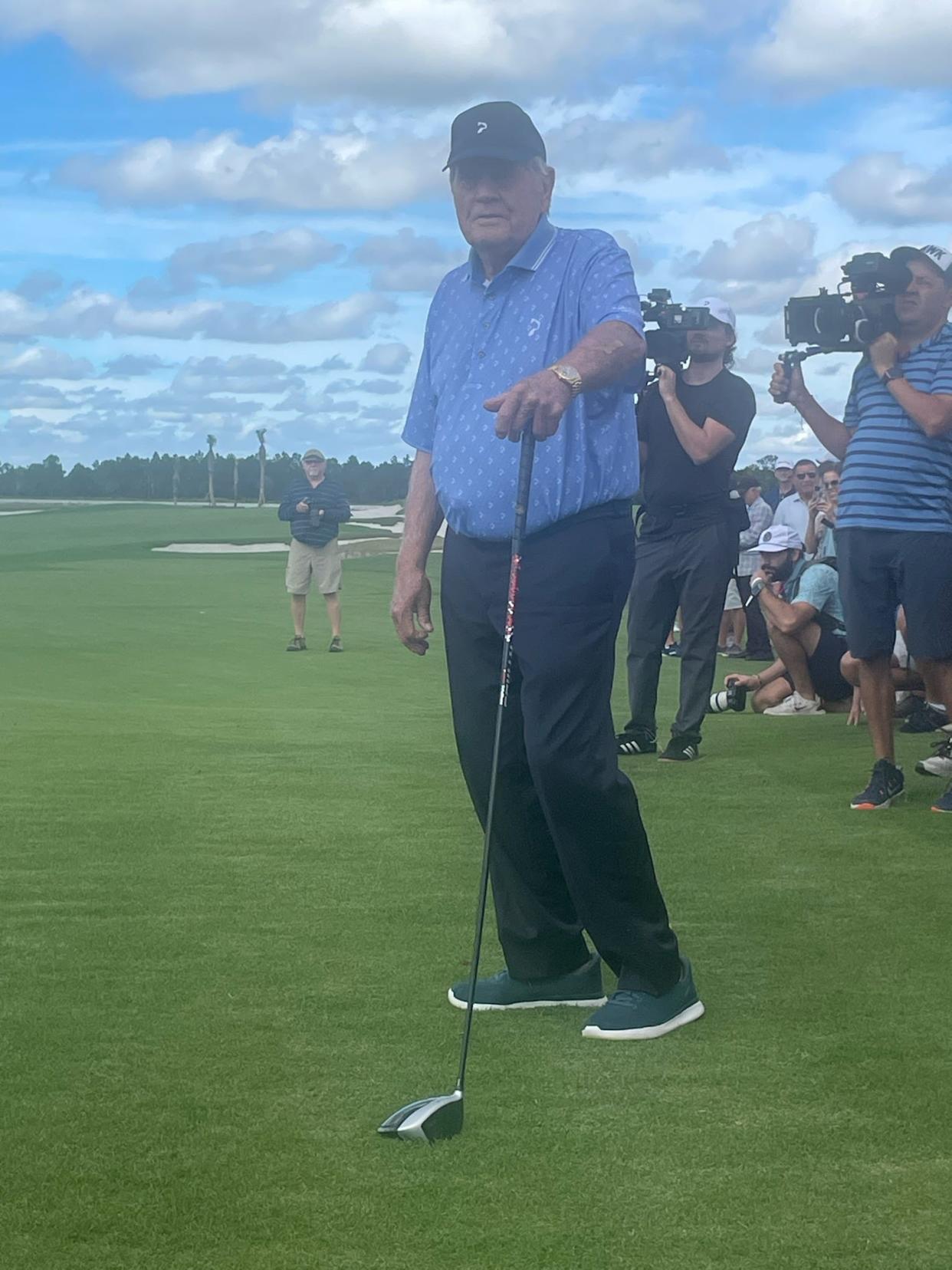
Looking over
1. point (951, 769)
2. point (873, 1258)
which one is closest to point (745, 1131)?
point (873, 1258)

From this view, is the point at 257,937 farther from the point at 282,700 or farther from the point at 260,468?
the point at 260,468

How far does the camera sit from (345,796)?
307 inches

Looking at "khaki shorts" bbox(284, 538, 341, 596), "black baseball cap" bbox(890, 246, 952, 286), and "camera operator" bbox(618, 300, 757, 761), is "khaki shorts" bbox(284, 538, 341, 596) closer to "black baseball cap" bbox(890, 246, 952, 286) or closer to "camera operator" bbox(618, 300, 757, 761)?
"camera operator" bbox(618, 300, 757, 761)

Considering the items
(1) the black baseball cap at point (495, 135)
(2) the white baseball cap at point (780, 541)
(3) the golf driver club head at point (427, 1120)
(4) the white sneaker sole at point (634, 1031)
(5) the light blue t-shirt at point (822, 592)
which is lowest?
(4) the white sneaker sole at point (634, 1031)

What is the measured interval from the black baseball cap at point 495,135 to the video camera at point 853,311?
10.6 ft

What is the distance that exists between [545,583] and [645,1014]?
104cm

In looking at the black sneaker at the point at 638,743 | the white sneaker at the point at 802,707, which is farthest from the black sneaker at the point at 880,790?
the white sneaker at the point at 802,707

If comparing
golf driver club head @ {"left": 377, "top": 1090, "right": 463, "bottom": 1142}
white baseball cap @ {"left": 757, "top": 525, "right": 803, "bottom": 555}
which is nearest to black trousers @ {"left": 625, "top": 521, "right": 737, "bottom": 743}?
white baseball cap @ {"left": 757, "top": 525, "right": 803, "bottom": 555}

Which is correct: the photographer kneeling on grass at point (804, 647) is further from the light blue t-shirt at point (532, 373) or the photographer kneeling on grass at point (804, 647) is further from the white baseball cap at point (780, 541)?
the light blue t-shirt at point (532, 373)

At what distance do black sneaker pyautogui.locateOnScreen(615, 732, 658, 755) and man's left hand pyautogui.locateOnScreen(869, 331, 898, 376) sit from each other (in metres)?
2.72

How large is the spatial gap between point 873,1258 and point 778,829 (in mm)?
4063

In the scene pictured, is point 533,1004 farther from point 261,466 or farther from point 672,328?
point 261,466

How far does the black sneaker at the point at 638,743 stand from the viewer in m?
9.25

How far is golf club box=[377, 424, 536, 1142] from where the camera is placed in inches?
131
